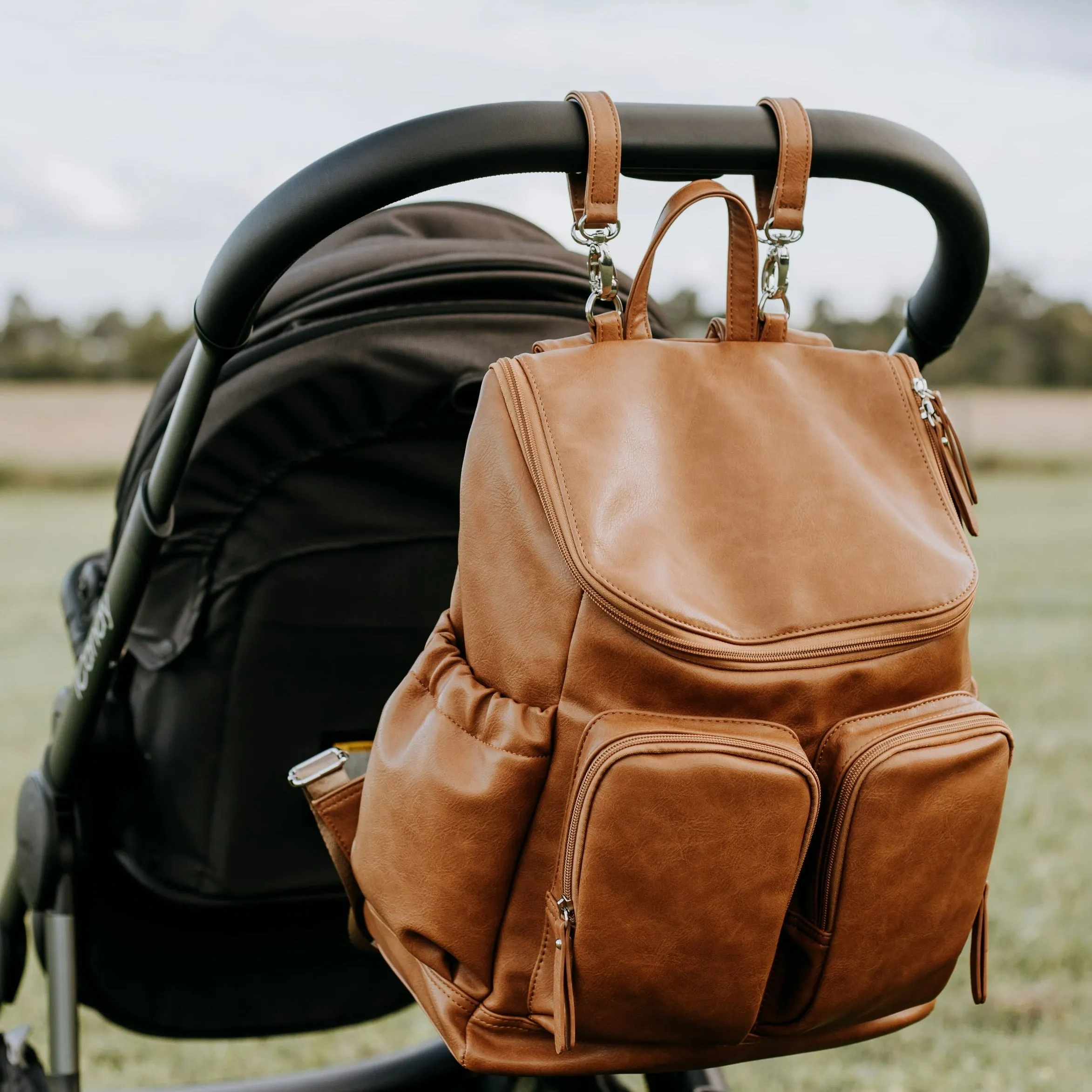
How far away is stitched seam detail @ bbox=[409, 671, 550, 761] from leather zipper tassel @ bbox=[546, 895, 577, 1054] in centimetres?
9

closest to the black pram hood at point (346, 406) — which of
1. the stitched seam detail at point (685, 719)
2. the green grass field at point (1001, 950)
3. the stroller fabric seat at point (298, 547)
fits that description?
the stroller fabric seat at point (298, 547)

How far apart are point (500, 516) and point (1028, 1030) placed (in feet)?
5.74

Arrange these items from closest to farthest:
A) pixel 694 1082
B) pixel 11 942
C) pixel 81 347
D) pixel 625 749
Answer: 1. pixel 625 749
2. pixel 694 1082
3. pixel 11 942
4. pixel 81 347

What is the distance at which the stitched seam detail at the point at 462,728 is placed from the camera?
778mm

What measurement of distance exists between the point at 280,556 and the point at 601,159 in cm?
54

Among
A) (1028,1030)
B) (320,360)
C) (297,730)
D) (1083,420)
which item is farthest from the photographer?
(1083,420)

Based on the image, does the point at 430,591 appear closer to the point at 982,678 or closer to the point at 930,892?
the point at 930,892

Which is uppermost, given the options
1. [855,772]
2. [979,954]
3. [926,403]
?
[926,403]

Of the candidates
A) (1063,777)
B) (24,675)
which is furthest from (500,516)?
(24,675)

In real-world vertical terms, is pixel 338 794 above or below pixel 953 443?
below

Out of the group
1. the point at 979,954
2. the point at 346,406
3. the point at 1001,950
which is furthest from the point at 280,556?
the point at 1001,950

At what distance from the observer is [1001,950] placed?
2.34 metres

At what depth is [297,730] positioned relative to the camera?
120 cm

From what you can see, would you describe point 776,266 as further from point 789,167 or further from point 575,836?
point 575,836
